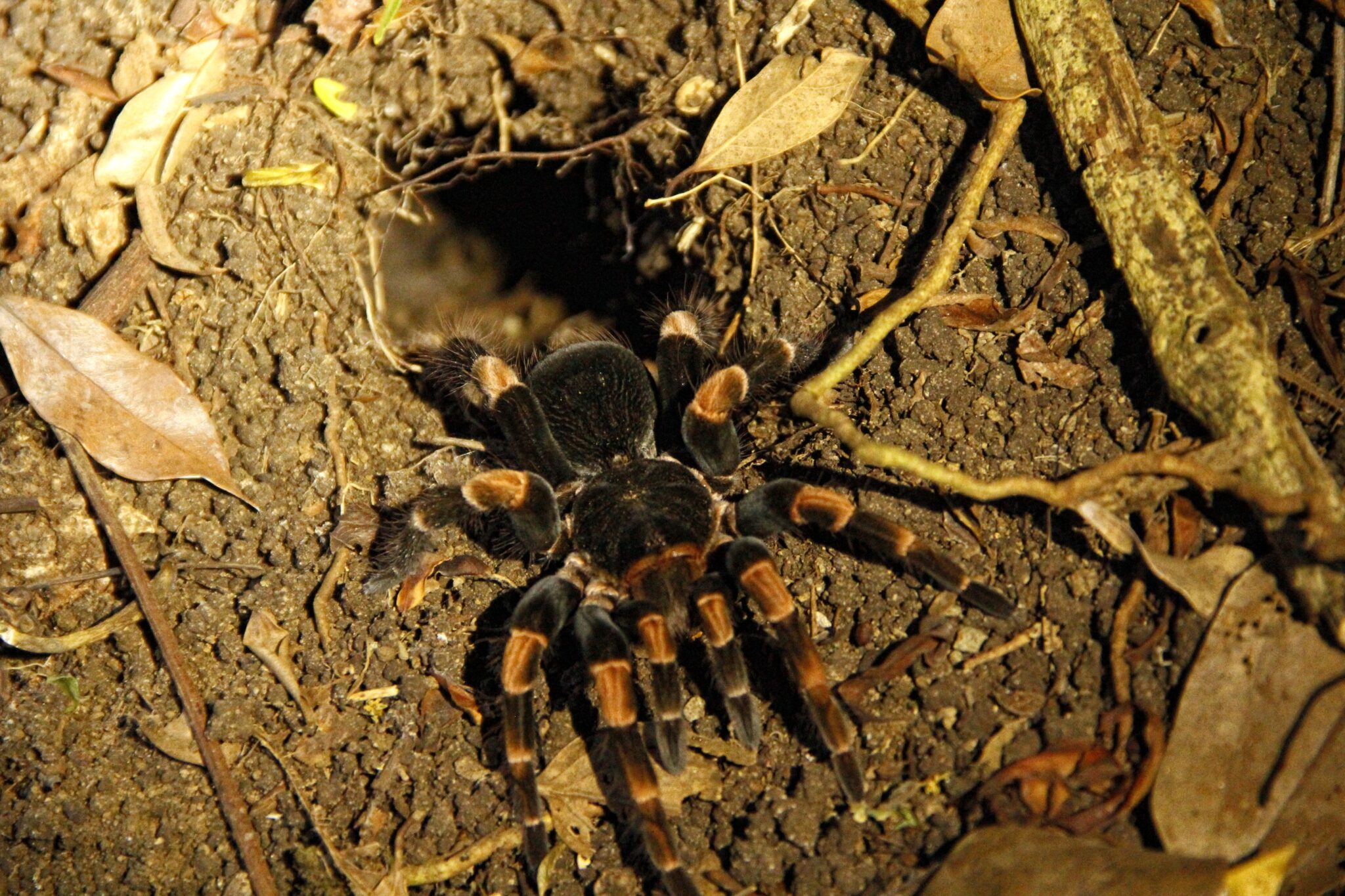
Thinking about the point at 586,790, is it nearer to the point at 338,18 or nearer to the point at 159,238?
the point at 159,238

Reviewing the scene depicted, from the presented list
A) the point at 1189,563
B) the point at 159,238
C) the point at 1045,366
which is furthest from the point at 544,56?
the point at 1189,563

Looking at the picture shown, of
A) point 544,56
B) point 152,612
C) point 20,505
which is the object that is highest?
point 544,56

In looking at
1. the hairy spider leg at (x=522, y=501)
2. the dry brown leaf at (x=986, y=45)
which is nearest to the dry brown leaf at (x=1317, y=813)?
the dry brown leaf at (x=986, y=45)

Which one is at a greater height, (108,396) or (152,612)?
(108,396)

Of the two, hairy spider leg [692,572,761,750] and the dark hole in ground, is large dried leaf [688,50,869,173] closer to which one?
the dark hole in ground

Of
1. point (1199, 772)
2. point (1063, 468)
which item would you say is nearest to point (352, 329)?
point (1063, 468)
